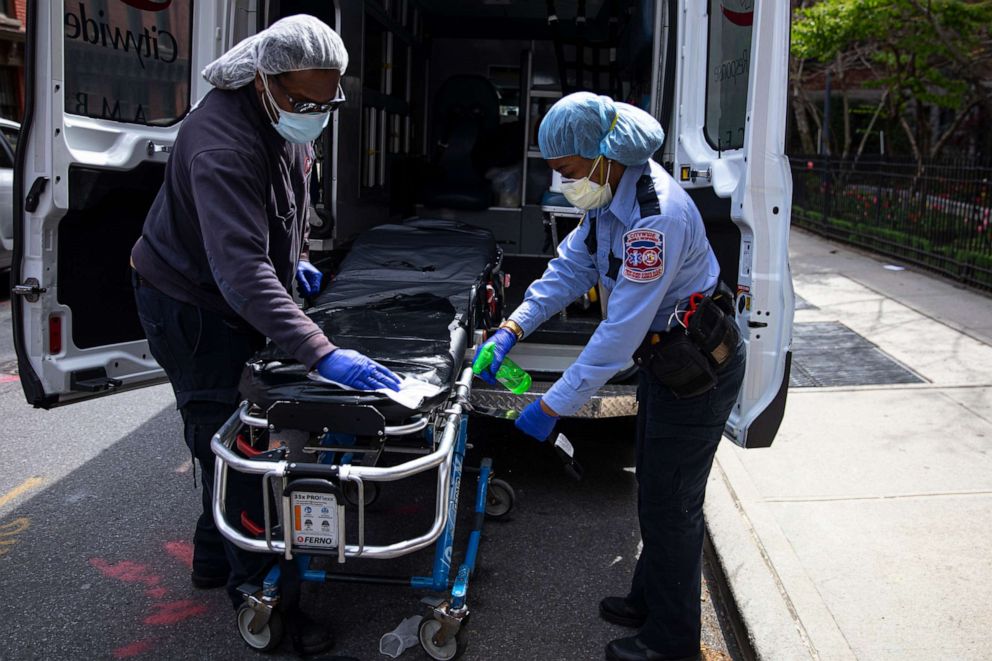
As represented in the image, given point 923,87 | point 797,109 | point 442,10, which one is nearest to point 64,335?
point 442,10

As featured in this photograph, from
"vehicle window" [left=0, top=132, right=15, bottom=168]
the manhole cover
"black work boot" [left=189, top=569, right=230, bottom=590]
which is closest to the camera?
"black work boot" [left=189, top=569, right=230, bottom=590]

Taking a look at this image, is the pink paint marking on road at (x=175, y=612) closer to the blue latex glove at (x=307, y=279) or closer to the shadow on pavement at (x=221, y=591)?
the shadow on pavement at (x=221, y=591)

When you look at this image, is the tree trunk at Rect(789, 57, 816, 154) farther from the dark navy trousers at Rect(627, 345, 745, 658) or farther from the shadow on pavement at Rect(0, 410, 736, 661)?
the dark navy trousers at Rect(627, 345, 745, 658)

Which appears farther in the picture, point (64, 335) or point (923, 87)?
point (923, 87)

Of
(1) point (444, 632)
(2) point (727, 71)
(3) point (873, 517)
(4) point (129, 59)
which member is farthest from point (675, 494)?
(4) point (129, 59)

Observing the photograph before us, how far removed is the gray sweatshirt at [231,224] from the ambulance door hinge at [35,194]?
65 cm

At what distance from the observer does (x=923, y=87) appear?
12070mm

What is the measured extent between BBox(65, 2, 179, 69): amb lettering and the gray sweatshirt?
3.31 ft

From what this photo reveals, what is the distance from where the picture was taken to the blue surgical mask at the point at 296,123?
2734mm

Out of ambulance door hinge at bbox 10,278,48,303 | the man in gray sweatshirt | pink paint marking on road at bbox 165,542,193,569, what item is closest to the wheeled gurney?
the man in gray sweatshirt

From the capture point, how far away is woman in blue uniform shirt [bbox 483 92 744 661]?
2.59m

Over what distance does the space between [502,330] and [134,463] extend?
2601 mm

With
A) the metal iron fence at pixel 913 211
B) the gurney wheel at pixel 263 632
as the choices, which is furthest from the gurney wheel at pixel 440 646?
the metal iron fence at pixel 913 211

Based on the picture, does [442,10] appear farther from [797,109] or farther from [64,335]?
[797,109]
